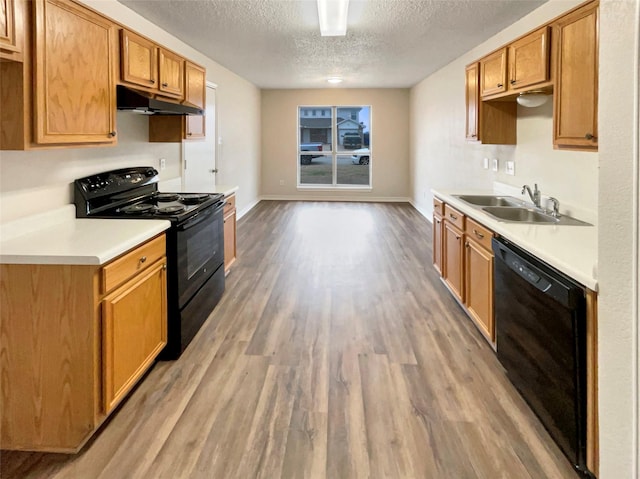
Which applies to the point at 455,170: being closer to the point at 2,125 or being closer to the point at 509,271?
the point at 509,271

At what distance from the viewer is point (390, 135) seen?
10680 millimetres

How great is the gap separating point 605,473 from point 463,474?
39.7 inches

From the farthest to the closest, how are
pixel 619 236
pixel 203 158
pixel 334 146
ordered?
pixel 334 146
pixel 203 158
pixel 619 236

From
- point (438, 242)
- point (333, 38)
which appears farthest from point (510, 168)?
point (333, 38)

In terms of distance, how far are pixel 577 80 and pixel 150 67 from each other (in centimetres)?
267

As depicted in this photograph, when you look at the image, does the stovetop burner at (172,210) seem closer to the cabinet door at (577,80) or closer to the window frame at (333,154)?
the cabinet door at (577,80)

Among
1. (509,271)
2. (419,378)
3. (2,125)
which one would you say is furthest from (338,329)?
(2,125)

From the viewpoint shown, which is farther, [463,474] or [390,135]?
[390,135]

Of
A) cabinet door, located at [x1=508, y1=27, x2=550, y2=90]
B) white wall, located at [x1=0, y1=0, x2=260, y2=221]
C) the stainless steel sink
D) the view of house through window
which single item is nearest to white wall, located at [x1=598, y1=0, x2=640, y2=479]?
cabinet door, located at [x1=508, y1=27, x2=550, y2=90]

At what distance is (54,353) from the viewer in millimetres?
2035

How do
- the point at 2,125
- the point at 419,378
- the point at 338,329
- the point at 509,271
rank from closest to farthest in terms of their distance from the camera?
the point at 2,125, the point at 509,271, the point at 419,378, the point at 338,329

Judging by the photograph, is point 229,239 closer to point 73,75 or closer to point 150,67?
point 150,67

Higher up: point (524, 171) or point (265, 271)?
point (524, 171)

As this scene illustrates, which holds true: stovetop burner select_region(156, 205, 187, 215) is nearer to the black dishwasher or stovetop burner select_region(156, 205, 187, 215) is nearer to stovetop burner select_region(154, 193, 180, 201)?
stovetop burner select_region(154, 193, 180, 201)
